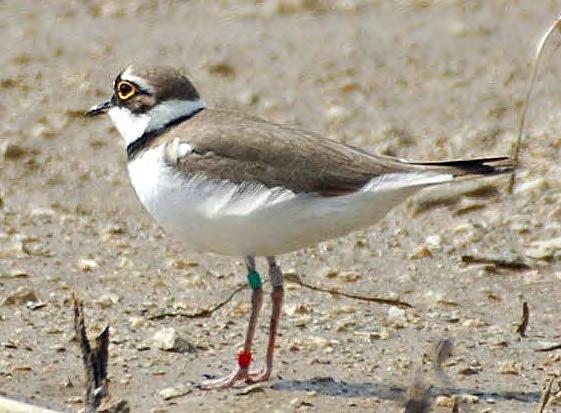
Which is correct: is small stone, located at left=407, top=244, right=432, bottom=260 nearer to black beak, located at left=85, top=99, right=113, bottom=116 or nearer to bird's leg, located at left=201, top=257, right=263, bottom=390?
bird's leg, located at left=201, top=257, right=263, bottom=390

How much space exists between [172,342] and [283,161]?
1.10 metres

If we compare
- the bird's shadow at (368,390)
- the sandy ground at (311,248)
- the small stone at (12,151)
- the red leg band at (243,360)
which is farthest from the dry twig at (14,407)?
the small stone at (12,151)

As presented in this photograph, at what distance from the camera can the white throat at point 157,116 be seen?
6.48 metres

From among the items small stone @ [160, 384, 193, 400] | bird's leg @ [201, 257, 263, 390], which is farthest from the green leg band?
small stone @ [160, 384, 193, 400]

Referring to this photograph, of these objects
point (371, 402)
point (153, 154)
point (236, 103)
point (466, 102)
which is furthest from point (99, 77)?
point (371, 402)

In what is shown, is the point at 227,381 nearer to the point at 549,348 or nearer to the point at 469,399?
the point at 469,399

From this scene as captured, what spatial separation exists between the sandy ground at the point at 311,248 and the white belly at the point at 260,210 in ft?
2.22

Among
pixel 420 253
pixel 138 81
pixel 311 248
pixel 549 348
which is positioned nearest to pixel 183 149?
pixel 138 81

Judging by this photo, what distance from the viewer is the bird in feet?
19.3

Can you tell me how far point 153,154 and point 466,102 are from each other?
4099mm

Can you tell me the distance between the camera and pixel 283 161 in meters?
6.02

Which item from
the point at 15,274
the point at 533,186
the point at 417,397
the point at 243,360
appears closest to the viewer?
the point at 417,397

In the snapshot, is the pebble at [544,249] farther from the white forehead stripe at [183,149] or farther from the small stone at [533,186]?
the white forehead stripe at [183,149]

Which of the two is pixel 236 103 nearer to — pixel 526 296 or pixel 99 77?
pixel 99 77
